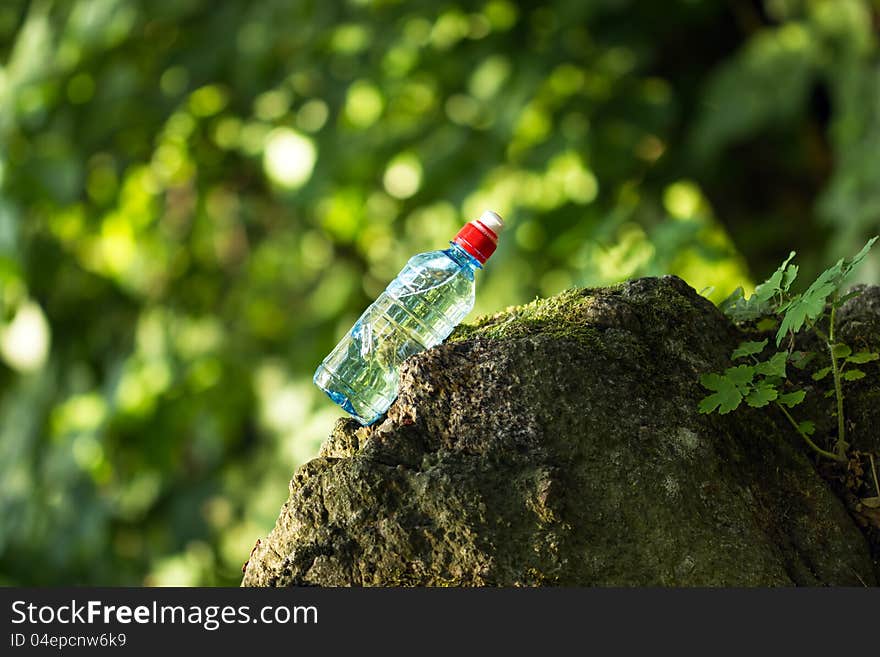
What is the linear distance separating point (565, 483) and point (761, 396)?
1.12 ft

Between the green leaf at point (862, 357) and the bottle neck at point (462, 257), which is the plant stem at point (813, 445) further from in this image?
the bottle neck at point (462, 257)

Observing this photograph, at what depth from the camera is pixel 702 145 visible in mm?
4191

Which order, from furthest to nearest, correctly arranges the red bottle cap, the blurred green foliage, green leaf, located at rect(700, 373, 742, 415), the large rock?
1. the blurred green foliage
2. the red bottle cap
3. green leaf, located at rect(700, 373, 742, 415)
4. the large rock

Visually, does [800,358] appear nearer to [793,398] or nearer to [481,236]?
[793,398]

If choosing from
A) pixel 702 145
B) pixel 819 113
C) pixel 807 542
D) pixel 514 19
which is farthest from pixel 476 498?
pixel 819 113

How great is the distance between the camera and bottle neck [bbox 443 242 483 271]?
5.86 feet

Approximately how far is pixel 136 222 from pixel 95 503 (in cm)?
138

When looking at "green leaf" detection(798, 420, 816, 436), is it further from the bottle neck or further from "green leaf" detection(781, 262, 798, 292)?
the bottle neck

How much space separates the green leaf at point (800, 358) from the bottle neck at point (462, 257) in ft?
1.82

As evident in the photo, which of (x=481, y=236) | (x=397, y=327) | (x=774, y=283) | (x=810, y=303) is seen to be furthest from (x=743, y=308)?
(x=397, y=327)

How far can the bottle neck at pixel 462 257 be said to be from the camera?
1785mm

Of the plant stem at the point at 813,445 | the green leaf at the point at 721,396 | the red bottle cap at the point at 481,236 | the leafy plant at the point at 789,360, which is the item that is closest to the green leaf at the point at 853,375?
the leafy plant at the point at 789,360

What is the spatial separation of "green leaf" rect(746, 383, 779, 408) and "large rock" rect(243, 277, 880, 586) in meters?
Result: 0.07

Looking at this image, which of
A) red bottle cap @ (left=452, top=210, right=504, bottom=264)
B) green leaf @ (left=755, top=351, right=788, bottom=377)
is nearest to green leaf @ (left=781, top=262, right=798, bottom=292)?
green leaf @ (left=755, top=351, right=788, bottom=377)
